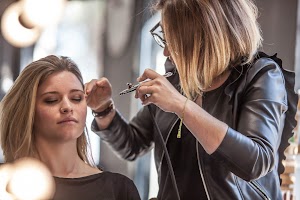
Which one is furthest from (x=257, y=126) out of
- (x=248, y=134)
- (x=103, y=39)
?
(x=103, y=39)

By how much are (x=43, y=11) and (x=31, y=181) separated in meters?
0.33

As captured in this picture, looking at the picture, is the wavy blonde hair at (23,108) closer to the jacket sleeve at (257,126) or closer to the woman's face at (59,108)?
the woman's face at (59,108)

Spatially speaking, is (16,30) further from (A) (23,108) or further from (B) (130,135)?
(B) (130,135)

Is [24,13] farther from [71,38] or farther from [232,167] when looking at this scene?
[232,167]

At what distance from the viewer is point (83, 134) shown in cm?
90

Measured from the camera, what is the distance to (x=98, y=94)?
37.2 inches

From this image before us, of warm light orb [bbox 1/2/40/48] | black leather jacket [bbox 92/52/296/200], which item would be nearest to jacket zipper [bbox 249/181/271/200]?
black leather jacket [bbox 92/52/296/200]

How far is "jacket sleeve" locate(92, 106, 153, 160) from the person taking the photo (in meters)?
1.04

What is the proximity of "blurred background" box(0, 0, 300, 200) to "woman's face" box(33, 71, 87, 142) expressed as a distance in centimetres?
12

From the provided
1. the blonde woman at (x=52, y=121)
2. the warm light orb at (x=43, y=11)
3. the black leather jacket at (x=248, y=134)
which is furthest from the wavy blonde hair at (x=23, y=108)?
the black leather jacket at (x=248, y=134)

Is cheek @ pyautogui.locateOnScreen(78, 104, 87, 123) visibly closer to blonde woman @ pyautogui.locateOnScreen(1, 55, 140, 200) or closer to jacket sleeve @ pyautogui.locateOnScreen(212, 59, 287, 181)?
blonde woman @ pyautogui.locateOnScreen(1, 55, 140, 200)

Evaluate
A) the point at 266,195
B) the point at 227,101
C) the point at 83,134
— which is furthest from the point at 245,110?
the point at 83,134

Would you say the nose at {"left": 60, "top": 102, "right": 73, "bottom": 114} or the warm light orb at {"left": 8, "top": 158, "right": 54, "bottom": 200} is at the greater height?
the nose at {"left": 60, "top": 102, "right": 73, "bottom": 114}

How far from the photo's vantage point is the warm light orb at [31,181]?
0.79 m
